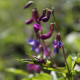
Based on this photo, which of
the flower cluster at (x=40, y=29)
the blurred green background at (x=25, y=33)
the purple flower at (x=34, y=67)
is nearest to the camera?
the flower cluster at (x=40, y=29)

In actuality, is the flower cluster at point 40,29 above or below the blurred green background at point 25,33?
below

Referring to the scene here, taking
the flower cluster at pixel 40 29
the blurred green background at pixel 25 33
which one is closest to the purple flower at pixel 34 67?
the blurred green background at pixel 25 33

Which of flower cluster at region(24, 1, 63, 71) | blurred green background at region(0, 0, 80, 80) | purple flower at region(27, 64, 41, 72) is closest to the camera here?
flower cluster at region(24, 1, 63, 71)

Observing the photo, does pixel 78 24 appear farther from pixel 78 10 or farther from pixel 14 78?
pixel 14 78

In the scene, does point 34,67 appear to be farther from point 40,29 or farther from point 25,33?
point 25,33

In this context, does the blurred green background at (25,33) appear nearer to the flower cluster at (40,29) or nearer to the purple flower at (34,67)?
the purple flower at (34,67)

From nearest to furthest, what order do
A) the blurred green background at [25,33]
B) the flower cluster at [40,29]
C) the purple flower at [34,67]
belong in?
the flower cluster at [40,29]
the purple flower at [34,67]
the blurred green background at [25,33]

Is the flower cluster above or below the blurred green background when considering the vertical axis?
below

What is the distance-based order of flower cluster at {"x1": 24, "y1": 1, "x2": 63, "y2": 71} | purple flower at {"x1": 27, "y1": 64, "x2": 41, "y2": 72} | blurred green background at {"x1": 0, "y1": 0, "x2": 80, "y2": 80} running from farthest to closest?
1. blurred green background at {"x1": 0, "y1": 0, "x2": 80, "y2": 80}
2. purple flower at {"x1": 27, "y1": 64, "x2": 41, "y2": 72}
3. flower cluster at {"x1": 24, "y1": 1, "x2": 63, "y2": 71}

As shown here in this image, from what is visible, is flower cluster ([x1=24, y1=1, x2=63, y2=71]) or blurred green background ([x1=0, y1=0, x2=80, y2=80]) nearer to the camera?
flower cluster ([x1=24, y1=1, x2=63, y2=71])

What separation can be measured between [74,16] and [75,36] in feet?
3.87

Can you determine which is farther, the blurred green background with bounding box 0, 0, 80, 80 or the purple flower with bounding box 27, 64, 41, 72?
the blurred green background with bounding box 0, 0, 80, 80

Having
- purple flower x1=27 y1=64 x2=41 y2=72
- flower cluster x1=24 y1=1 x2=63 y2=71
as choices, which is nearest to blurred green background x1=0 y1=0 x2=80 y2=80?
purple flower x1=27 y1=64 x2=41 y2=72

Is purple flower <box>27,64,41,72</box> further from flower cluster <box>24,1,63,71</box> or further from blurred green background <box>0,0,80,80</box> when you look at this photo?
flower cluster <box>24,1,63,71</box>
